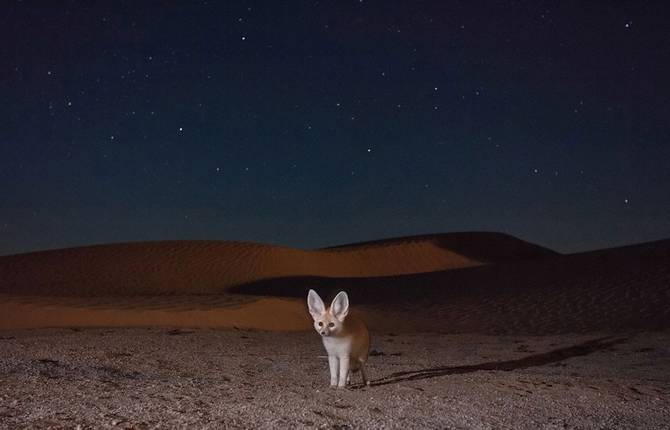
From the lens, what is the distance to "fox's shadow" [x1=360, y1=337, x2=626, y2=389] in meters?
7.83

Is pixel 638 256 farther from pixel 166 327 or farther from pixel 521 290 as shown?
pixel 166 327

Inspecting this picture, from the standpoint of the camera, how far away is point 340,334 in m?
6.38

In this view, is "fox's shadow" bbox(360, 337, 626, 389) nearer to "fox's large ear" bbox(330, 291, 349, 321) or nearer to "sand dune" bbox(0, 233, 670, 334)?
"fox's large ear" bbox(330, 291, 349, 321)

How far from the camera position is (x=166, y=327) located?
47.9 ft

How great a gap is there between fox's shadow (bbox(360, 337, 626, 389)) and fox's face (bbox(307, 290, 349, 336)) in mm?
936

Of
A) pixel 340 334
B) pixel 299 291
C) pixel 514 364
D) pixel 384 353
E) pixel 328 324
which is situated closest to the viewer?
pixel 328 324

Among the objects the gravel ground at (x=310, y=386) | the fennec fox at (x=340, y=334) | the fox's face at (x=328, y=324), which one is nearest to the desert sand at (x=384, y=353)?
the gravel ground at (x=310, y=386)

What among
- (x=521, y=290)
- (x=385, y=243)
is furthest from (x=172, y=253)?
(x=521, y=290)

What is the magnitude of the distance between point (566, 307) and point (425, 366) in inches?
395

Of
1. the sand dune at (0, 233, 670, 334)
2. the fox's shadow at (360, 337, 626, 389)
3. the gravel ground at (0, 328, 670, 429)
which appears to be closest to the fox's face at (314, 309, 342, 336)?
Answer: the gravel ground at (0, 328, 670, 429)

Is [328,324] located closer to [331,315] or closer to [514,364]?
[331,315]

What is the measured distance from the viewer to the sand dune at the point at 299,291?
15713 mm

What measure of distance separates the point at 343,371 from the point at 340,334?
44cm

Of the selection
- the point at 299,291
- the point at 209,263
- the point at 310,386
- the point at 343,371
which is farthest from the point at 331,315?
the point at 209,263
